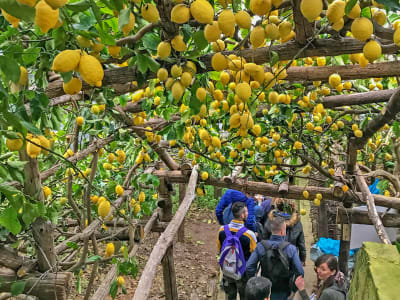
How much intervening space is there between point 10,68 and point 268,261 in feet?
10.3

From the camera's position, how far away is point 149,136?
125 inches

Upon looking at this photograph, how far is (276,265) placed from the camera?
3.49m

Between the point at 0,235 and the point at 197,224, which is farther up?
the point at 0,235

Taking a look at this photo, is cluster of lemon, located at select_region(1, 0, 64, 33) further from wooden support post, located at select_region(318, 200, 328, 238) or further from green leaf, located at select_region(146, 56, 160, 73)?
wooden support post, located at select_region(318, 200, 328, 238)

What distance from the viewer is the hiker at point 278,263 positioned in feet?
11.4

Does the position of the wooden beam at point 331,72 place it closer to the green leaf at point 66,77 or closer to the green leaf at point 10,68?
the green leaf at point 66,77

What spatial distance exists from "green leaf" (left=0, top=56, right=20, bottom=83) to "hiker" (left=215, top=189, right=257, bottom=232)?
149 inches

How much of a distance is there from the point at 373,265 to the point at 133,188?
→ 2.94 meters

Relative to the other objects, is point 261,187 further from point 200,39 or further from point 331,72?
point 200,39

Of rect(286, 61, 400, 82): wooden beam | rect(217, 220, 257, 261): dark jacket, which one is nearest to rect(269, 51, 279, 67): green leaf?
rect(286, 61, 400, 82): wooden beam

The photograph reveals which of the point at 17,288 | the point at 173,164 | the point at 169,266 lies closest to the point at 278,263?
the point at 169,266

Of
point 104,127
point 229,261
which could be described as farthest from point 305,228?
point 104,127

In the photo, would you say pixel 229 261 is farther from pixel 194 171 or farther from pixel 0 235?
pixel 0 235

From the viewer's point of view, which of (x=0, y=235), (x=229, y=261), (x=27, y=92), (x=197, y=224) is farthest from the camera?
(x=197, y=224)
